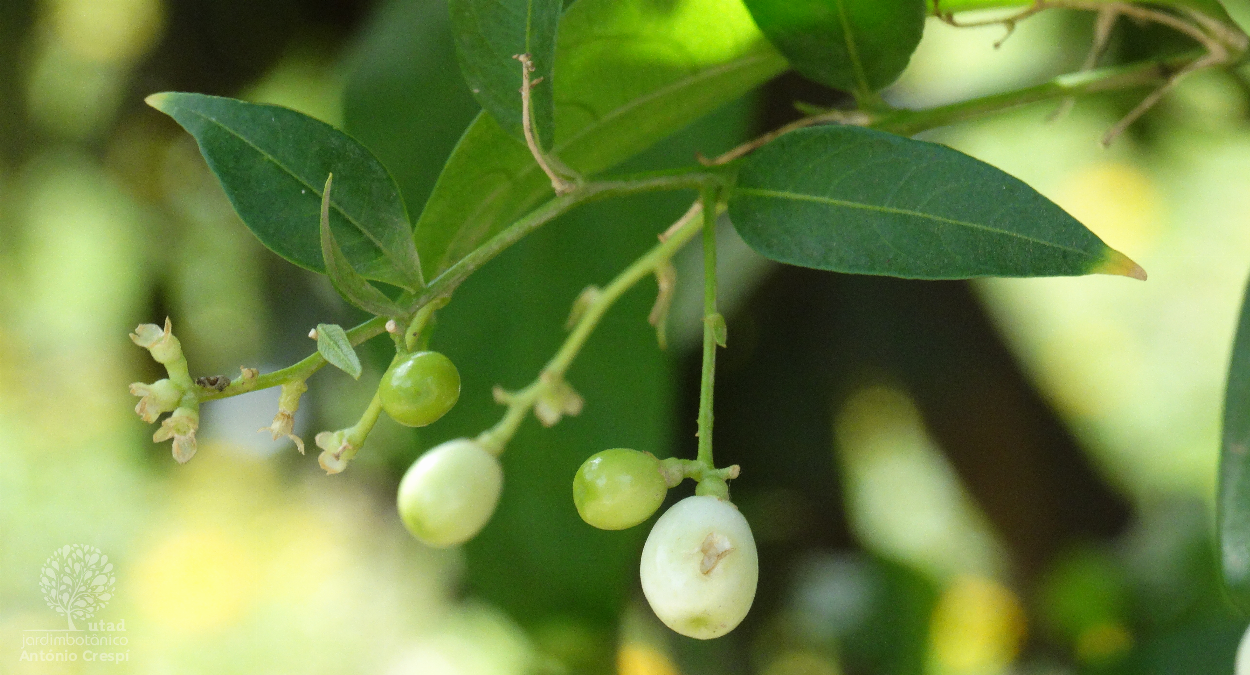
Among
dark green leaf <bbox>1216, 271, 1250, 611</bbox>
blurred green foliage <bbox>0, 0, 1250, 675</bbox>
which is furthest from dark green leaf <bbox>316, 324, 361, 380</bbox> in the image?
blurred green foliage <bbox>0, 0, 1250, 675</bbox>

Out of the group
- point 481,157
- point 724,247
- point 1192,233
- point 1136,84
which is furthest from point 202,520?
point 1192,233

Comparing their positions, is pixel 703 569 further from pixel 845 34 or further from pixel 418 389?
pixel 845 34

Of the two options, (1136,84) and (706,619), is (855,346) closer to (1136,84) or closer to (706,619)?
(1136,84)

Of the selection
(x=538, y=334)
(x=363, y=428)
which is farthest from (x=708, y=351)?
(x=538, y=334)

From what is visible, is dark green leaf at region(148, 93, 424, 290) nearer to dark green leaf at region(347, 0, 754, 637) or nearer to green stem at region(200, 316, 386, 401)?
green stem at region(200, 316, 386, 401)

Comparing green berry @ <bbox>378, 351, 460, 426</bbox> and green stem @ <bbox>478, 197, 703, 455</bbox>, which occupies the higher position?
green berry @ <bbox>378, 351, 460, 426</bbox>

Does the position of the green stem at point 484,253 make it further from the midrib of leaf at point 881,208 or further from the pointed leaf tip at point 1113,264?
the pointed leaf tip at point 1113,264
